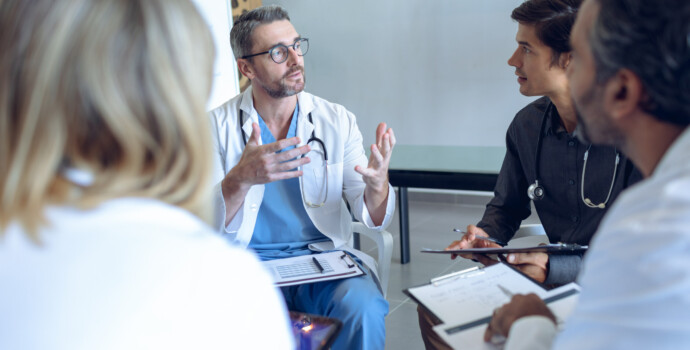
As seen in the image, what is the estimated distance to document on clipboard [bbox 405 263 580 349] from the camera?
1074mm

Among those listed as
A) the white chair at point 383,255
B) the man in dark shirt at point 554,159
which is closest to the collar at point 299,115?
the white chair at point 383,255

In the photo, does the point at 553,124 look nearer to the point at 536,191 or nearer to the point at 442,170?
the point at 536,191

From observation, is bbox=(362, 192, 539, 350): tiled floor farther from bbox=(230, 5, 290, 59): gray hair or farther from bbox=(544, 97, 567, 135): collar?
bbox=(230, 5, 290, 59): gray hair

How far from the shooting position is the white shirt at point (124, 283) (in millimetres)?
599

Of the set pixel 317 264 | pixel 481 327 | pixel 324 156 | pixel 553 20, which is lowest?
pixel 317 264

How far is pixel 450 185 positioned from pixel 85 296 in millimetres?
2342

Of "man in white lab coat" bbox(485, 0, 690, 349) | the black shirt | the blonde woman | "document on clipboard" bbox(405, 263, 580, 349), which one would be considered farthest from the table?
the blonde woman

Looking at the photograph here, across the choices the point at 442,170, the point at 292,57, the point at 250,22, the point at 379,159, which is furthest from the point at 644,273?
the point at 442,170

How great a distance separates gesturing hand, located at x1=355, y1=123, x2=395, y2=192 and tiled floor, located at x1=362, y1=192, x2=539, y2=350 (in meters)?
0.89

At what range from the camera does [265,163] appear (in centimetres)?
178

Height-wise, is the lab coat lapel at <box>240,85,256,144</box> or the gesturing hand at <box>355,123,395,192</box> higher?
the lab coat lapel at <box>240,85,256,144</box>

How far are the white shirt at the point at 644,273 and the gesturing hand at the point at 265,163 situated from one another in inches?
45.2

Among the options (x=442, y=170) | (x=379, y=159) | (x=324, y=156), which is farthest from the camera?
(x=442, y=170)

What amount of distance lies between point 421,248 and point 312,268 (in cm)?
204
